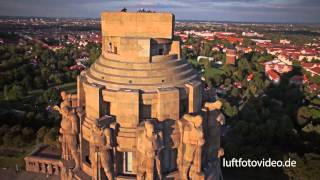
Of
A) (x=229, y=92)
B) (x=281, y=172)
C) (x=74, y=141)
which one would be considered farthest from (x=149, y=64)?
(x=229, y=92)

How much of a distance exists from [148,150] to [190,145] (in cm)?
146

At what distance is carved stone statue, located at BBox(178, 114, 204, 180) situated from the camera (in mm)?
10148

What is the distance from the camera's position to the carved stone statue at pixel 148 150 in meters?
9.59

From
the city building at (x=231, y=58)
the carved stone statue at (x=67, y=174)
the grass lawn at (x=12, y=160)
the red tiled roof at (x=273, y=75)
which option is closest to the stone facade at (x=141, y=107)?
the carved stone statue at (x=67, y=174)

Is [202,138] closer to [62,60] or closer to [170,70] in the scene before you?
[170,70]

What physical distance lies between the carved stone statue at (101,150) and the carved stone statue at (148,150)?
93cm

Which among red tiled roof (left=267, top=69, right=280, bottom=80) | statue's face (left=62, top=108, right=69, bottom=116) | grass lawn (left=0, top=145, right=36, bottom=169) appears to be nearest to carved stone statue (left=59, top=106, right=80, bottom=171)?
statue's face (left=62, top=108, right=69, bottom=116)

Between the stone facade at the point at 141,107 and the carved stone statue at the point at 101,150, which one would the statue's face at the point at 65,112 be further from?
the carved stone statue at the point at 101,150

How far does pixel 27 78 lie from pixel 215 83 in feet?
151

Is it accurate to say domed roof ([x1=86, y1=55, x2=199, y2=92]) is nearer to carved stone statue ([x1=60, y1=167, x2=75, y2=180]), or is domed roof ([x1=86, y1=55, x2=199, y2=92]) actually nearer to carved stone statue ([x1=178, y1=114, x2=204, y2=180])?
carved stone statue ([x1=178, y1=114, x2=204, y2=180])

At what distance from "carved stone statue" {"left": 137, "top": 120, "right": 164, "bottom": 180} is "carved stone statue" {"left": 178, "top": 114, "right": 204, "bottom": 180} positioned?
2.73 feet

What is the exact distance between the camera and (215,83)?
3324 inches

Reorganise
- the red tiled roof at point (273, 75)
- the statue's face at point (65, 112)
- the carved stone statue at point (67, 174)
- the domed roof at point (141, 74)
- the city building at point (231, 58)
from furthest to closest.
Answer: the city building at point (231, 58)
the red tiled roof at point (273, 75)
the carved stone statue at point (67, 174)
the statue's face at point (65, 112)
the domed roof at point (141, 74)

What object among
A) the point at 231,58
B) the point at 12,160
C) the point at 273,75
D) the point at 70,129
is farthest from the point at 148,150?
the point at 231,58
